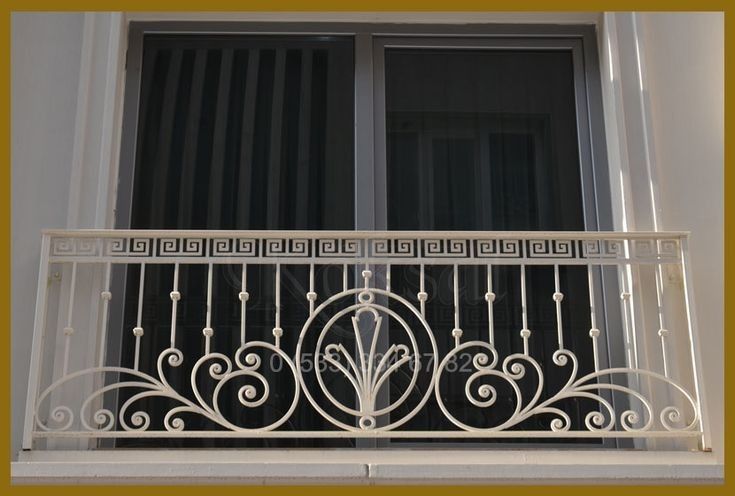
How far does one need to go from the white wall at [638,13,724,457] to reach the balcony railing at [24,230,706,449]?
137mm

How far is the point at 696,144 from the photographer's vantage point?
5.36 m

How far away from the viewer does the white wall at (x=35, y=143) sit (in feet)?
16.6

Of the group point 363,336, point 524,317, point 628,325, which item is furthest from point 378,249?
point 628,325

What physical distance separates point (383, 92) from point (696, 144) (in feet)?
4.98

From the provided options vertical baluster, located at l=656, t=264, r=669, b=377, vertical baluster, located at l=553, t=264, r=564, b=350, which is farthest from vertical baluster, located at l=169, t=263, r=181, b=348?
vertical baluster, located at l=656, t=264, r=669, b=377

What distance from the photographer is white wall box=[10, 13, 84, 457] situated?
5.05 meters

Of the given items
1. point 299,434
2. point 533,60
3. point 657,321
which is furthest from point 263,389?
point 533,60

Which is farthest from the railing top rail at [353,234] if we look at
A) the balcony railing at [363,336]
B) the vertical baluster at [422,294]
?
the vertical baluster at [422,294]

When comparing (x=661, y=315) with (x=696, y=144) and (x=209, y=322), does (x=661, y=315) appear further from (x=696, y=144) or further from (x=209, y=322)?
(x=209, y=322)

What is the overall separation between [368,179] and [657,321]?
1.49m

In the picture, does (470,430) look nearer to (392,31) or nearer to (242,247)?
(242,247)

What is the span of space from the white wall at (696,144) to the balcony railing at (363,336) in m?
0.14

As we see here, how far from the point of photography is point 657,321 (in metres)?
5.05

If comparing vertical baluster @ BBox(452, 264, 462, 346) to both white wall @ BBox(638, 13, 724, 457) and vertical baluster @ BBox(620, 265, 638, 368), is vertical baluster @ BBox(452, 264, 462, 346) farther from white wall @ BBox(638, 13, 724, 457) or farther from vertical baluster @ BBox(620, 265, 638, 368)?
white wall @ BBox(638, 13, 724, 457)
